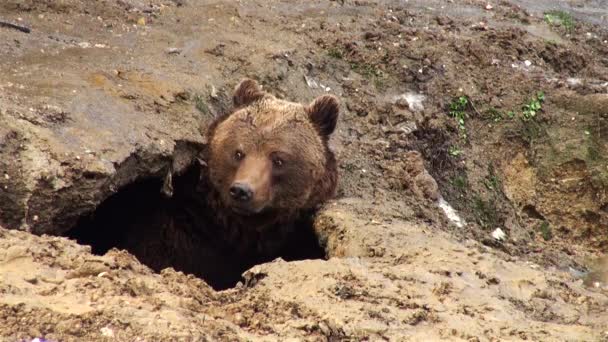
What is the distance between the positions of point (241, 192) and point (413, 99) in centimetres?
319

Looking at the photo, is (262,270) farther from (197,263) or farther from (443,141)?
(443,141)

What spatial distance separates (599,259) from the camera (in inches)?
348

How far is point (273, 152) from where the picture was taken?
7.14m

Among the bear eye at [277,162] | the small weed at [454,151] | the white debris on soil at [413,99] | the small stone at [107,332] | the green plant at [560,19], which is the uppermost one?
the small stone at [107,332]

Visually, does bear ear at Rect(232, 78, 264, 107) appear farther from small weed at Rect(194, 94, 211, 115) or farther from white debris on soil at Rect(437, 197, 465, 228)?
white debris on soil at Rect(437, 197, 465, 228)

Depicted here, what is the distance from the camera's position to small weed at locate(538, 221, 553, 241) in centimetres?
929

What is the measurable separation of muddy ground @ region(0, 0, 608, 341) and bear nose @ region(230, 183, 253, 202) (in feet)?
1.97

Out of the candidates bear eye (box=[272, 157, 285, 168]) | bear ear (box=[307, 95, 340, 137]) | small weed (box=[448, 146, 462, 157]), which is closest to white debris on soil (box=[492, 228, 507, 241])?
small weed (box=[448, 146, 462, 157])

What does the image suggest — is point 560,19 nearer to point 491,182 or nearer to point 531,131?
point 531,131

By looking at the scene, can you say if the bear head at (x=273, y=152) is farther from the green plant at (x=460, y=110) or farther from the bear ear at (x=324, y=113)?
the green plant at (x=460, y=110)

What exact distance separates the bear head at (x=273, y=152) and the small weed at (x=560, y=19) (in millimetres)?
5491

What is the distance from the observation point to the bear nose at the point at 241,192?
654 centimetres

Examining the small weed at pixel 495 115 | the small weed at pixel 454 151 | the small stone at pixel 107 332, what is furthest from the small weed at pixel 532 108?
the small stone at pixel 107 332

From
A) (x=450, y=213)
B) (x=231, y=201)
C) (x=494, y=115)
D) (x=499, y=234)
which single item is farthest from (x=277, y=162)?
(x=494, y=115)
